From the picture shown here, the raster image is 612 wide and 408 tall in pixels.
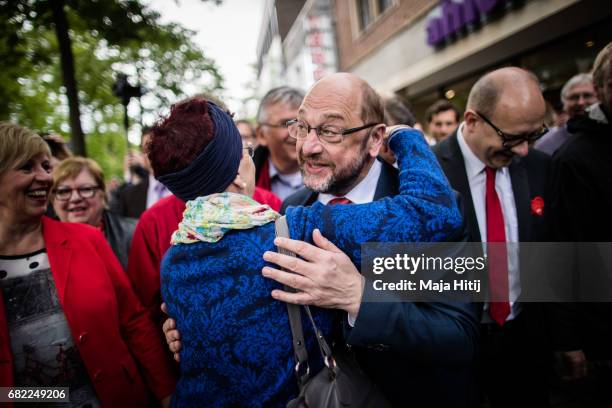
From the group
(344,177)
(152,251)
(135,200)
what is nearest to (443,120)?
(344,177)

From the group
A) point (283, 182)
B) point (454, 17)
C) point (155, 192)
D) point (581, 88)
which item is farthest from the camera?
point (454, 17)

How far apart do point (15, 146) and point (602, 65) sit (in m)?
2.99

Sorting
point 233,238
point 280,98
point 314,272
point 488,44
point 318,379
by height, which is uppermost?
point 488,44

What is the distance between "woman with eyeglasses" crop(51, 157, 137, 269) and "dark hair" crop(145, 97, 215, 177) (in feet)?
6.76

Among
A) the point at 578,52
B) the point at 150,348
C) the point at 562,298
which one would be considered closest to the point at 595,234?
the point at 562,298

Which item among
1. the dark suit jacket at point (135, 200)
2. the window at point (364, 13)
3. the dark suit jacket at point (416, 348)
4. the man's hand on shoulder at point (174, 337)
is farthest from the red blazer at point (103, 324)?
the window at point (364, 13)

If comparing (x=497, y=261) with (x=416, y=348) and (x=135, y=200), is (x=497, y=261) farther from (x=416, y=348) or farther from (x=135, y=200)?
(x=135, y=200)

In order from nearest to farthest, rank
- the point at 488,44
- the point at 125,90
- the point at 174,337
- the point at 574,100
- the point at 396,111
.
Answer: the point at 174,337
the point at 396,111
the point at 574,100
the point at 125,90
the point at 488,44

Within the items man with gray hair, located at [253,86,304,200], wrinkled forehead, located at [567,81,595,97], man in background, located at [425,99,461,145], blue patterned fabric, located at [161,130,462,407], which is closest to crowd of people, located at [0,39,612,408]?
blue patterned fabric, located at [161,130,462,407]

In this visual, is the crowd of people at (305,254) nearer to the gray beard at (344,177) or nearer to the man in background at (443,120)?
the gray beard at (344,177)

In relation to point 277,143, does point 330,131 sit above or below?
below

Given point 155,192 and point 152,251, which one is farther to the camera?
point 155,192

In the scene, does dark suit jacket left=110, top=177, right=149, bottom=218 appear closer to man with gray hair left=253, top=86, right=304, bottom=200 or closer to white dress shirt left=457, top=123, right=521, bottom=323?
man with gray hair left=253, top=86, right=304, bottom=200

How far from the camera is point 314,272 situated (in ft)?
3.73
